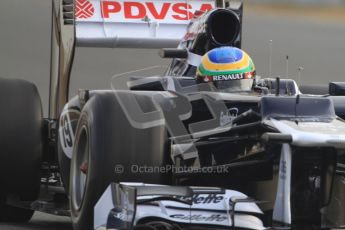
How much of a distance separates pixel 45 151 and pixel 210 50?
1.65 metres

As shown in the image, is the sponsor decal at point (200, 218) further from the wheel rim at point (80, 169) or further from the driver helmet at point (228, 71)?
the driver helmet at point (228, 71)

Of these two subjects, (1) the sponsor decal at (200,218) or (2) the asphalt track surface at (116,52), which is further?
(2) the asphalt track surface at (116,52)

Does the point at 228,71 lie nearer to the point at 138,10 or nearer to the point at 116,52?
the point at 138,10

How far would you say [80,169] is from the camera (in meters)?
5.83

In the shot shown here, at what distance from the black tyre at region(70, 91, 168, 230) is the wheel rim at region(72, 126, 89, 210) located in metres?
0.16

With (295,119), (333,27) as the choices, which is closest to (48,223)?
(295,119)

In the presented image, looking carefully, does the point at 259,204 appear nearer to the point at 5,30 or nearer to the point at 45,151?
the point at 45,151

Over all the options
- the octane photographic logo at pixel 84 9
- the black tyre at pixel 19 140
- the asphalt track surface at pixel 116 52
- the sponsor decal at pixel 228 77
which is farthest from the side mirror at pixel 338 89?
the asphalt track surface at pixel 116 52

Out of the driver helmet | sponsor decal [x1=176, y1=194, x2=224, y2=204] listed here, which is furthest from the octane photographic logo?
sponsor decal [x1=176, y1=194, x2=224, y2=204]

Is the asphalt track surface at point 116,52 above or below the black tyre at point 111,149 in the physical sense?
below

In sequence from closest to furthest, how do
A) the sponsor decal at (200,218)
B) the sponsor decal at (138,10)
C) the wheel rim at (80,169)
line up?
the sponsor decal at (200,218), the wheel rim at (80,169), the sponsor decal at (138,10)

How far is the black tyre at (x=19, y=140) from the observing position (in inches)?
269

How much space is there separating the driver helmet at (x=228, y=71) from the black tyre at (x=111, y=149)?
0.97 meters

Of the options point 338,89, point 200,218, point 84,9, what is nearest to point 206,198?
point 200,218
